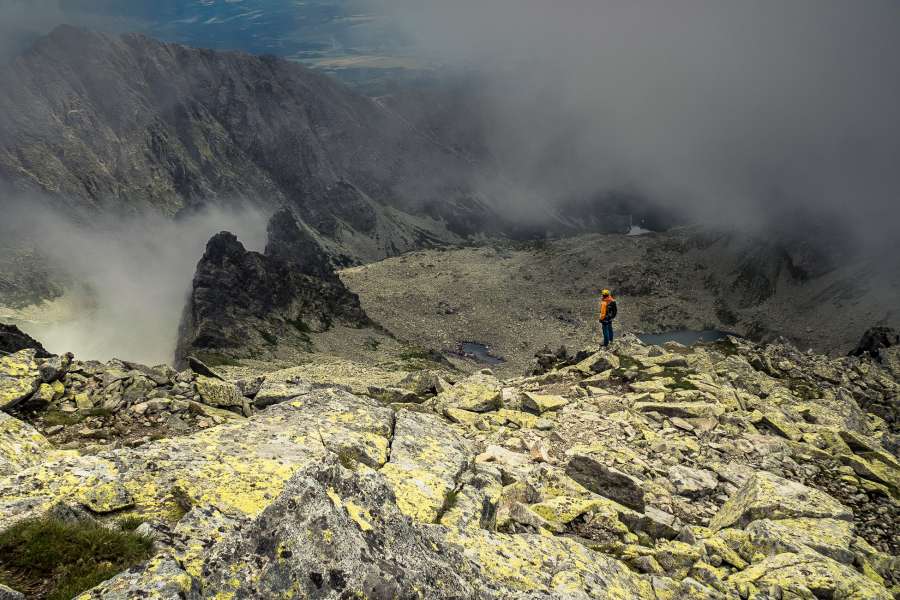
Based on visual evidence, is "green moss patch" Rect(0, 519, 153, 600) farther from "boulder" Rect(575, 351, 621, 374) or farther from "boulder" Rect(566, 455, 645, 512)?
"boulder" Rect(575, 351, 621, 374)

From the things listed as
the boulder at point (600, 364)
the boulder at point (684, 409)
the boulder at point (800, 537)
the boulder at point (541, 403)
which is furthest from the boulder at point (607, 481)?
the boulder at point (600, 364)

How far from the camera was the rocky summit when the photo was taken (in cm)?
608

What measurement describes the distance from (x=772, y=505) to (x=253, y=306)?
98.1 meters

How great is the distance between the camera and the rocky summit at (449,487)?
608 centimetres

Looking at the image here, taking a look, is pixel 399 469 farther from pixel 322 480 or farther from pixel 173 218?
pixel 173 218

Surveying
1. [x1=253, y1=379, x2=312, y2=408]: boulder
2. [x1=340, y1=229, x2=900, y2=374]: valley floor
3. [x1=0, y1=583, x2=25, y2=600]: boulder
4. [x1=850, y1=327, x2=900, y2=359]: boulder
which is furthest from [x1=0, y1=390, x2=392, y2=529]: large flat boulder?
[x1=340, y1=229, x2=900, y2=374]: valley floor

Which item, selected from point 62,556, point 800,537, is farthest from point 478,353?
point 62,556

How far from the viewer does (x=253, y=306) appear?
325 ft

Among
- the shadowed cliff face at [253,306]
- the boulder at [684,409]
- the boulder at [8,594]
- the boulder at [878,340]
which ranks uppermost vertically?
the boulder at [878,340]

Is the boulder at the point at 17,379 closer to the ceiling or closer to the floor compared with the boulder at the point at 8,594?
closer to the floor

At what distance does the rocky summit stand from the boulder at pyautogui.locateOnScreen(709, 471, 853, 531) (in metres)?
0.07

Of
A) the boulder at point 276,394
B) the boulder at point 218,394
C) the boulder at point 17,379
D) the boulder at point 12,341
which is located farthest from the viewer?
the boulder at point 12,341

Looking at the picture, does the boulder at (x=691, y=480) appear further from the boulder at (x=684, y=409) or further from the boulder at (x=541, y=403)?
the boulder at (x=541, y=403)

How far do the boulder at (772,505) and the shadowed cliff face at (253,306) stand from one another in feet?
241
